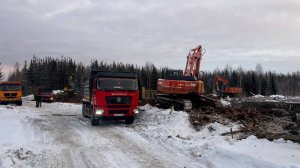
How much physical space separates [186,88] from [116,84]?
22.5 feet

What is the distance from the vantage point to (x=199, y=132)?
1630 cm

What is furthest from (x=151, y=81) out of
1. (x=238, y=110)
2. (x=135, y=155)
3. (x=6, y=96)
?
(x=135, y=155)

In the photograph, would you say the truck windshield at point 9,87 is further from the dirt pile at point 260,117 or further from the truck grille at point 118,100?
the dirt pile at point 260,117

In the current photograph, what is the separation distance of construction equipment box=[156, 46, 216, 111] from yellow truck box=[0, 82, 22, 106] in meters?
19.8

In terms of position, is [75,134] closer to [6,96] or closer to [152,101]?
[152,101]

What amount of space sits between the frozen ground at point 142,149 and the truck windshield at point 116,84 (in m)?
2.97

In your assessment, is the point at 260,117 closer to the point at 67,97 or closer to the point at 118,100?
Answer: the point at 118,100

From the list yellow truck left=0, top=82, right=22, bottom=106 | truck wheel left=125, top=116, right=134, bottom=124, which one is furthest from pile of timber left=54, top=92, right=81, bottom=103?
truck wheel left=125, top=116, right=134, bottom=124

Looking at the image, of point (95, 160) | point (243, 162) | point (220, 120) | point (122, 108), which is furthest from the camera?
point (122, 108)

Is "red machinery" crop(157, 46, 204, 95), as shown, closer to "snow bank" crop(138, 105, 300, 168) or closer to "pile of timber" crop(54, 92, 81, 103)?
"snow bank" crop(138, 105, 300, 168)

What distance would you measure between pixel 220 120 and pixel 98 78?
689 cm

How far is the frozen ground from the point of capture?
396 inches

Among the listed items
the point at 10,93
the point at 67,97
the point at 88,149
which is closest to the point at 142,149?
the point at 88,149

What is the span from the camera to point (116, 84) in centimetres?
2000
